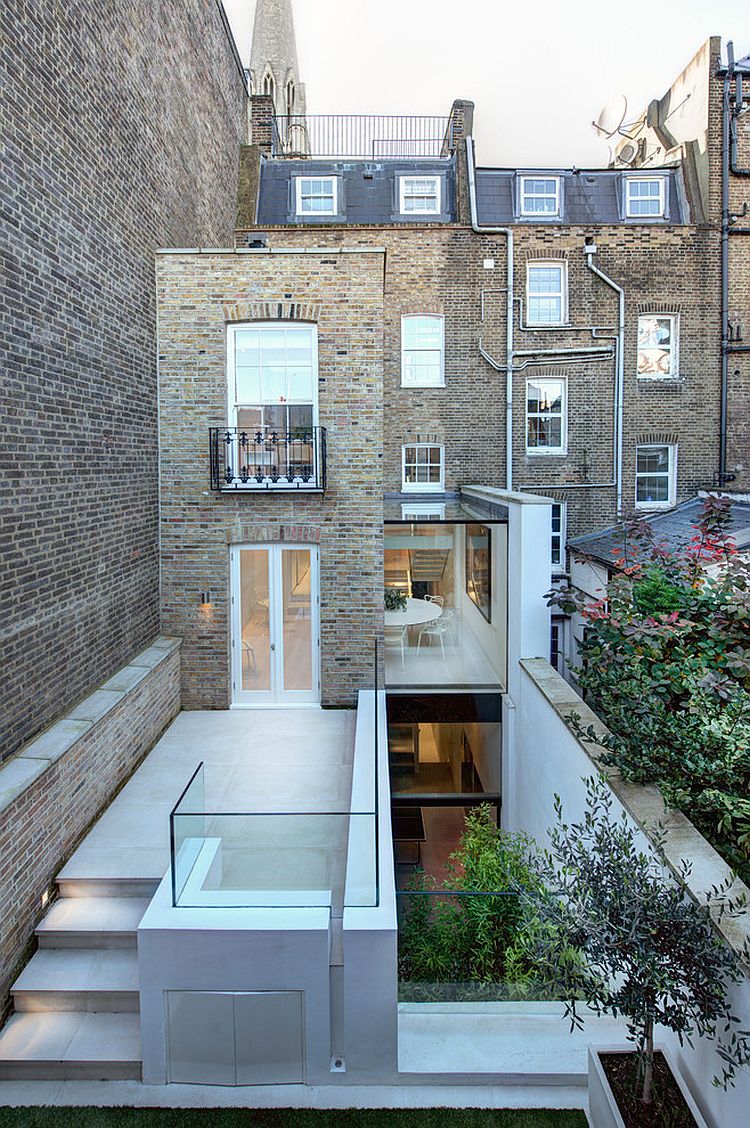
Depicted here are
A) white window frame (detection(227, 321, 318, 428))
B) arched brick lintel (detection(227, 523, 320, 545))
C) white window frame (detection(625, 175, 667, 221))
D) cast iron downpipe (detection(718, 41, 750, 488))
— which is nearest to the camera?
white window frame (detection(227, 321, 318, 428))

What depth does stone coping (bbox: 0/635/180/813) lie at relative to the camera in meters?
4.83

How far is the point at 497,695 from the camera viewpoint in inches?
374

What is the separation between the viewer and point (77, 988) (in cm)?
452

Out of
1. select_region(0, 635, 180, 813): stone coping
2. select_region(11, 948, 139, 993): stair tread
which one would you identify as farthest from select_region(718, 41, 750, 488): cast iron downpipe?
select_region(11, 948, 139, 993): stair tread

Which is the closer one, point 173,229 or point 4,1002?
point 4,1002

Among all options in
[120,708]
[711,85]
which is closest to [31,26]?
[120,708]

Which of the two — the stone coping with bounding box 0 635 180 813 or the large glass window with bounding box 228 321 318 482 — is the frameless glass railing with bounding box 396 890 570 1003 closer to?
the stone coping with bounding box 0 635 180 813

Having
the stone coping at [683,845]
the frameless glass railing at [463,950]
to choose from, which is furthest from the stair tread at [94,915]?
the stone coping at [683,845]

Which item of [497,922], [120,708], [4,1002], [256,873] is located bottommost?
[4,1002]

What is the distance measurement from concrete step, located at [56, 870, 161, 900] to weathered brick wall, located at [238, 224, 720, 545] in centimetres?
1095

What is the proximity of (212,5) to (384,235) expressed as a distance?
4882 mm

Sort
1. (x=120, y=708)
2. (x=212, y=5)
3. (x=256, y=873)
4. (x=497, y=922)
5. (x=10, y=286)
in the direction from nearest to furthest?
(x=256, y=873) < (x=497, y=922) < (x=10, y=286) < (x=120, y=708) < (x=212, y=5)

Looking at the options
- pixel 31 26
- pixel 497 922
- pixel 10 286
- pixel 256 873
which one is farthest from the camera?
pixel 31 26

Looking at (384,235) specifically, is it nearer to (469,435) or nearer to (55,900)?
(469,435)
